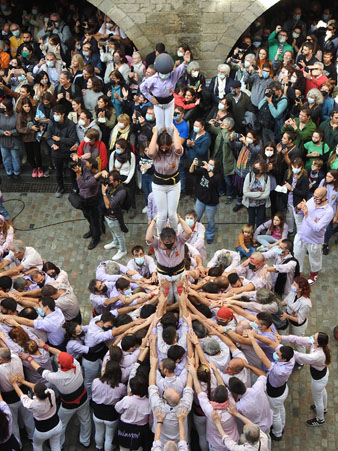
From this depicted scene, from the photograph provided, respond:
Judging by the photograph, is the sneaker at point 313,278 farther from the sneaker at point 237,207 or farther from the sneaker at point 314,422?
the sneaker at point 314,422

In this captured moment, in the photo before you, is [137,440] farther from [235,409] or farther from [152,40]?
[152,40]

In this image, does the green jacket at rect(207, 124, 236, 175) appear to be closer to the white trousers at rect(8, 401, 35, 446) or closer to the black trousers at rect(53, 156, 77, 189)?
the black trousers at rect(53, 156, 77, 189)

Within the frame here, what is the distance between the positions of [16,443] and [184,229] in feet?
11.7

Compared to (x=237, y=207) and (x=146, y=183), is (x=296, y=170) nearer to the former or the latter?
(x=237, y=207)

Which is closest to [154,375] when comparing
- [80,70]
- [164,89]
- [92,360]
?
[92,360]

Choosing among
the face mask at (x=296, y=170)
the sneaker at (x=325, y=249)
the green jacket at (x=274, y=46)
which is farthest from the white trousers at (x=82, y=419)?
the green jacket at (x=274, y=46)

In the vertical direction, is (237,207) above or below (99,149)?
below

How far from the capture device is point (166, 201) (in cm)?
851

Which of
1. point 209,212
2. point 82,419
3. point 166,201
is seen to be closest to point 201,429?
point 82,419


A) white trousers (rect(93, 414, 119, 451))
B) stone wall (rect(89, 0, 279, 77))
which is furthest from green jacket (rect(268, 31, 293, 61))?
white trousers (rect(93, 414, 119, 451))

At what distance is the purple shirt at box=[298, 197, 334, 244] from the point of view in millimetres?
10898

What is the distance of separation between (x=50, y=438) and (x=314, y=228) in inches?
216

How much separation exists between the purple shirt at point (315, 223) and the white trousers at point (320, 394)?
286cm

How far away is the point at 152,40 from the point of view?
15.3 m
